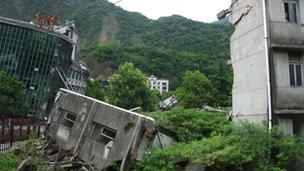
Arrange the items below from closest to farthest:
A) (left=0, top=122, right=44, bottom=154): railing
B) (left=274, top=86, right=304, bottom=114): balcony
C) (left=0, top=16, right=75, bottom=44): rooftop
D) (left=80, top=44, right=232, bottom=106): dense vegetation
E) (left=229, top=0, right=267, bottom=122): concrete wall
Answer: (left=274, top=86, right=304, bottom=114): balcony, (left=229, top=0, right=267, bottom=122): concrete wall, (left=0, top=122, right=44, bottom=154): railing, (left=0, top=16, right=75, bottom=44): rooftop, (left=80, top=44, right=232, bottom=106): dense vegetation

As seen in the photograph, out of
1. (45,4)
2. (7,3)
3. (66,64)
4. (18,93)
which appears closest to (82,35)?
(45,4)

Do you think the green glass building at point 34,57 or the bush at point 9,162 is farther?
the green glass building at point 34,57

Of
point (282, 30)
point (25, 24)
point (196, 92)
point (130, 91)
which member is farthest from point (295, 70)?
point (25, 24)

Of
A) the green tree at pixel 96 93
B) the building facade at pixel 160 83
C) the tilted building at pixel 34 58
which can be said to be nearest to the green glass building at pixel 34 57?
the tilted building at pixel 34 58

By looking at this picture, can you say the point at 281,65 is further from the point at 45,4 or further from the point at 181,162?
the point at 45,4

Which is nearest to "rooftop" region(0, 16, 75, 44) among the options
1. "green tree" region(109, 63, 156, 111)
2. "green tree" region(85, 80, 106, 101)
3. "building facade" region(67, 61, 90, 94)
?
"green tree" region(109, 63, 156, 111)

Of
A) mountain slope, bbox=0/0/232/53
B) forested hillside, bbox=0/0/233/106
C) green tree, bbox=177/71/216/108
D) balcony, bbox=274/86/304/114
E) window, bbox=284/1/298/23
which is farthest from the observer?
mountain slope, bbox=0/0/232/53

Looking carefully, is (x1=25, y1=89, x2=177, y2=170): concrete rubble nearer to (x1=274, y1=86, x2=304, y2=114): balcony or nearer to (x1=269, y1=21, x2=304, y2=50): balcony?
(x1=274, y1=86, x2=304, y2=114): balcony

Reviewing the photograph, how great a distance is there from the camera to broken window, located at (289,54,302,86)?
17.4 m

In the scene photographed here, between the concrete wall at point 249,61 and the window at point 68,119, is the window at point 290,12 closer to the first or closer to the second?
the concrete wall at point 249,61

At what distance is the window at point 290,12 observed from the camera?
17.7 m

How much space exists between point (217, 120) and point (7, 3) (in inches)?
4767

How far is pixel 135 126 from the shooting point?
17.3 m

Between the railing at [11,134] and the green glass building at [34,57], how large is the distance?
978 inches
